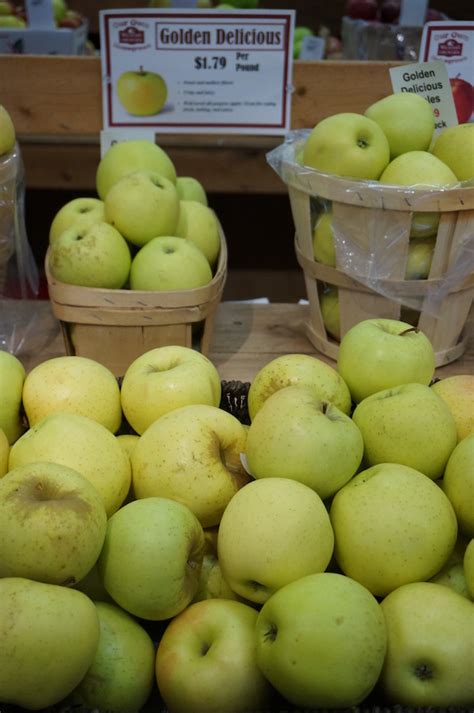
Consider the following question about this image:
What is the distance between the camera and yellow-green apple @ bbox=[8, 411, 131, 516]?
2.52 ft

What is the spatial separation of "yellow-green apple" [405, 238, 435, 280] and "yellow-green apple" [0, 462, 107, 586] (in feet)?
2.66

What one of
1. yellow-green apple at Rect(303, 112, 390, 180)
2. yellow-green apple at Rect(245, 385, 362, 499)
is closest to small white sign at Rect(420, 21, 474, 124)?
yellow-green apple at Rect(303, 112, 390, 180)

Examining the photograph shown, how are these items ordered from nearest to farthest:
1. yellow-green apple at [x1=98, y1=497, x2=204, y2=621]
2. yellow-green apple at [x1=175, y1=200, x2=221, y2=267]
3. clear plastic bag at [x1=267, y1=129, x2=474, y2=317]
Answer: yellow-green apple at [x1=98, y1=497, x2=204, y2=621], clear plastic bag at [x1=267, y1=129, x2=474, y2=317], yellow-green apple at [x1=175, y1=200, x2=221, y2=267]

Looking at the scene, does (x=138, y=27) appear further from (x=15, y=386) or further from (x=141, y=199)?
(x=15, y=386)

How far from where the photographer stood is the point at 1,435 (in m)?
0.86

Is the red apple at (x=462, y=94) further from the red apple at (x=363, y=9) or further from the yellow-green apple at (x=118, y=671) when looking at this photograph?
the yellow-green apple at (x=118, y=671)

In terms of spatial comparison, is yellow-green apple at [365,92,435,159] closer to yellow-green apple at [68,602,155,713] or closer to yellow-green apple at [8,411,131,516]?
yellow-green apple at [8,411,131,516]

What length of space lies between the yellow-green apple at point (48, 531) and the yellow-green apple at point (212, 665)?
0.36 feet

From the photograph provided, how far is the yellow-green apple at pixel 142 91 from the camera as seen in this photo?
165cm

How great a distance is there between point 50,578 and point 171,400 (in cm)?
32

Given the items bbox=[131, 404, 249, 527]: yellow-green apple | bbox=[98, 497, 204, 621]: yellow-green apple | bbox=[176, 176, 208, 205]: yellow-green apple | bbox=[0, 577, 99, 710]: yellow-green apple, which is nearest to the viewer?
bbox=[0, 577, 99, 710]: yellow-green apple

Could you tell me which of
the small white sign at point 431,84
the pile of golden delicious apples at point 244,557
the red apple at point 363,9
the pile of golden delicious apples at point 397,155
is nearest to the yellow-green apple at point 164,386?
the pile of golden delicious apples at point 244,557

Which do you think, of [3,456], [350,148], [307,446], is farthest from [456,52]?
[3,456]

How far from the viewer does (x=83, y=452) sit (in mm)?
Result: 778
